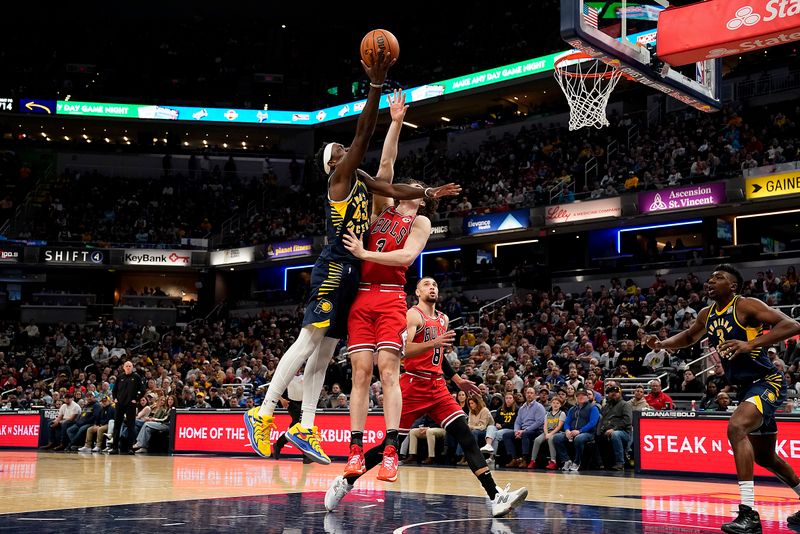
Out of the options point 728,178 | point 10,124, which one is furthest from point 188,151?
point 728,178

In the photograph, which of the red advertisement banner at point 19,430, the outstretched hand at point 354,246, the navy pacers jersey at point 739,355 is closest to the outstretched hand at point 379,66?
the outstretched hand at point 354,246

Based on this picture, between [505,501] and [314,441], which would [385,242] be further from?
[505,501]

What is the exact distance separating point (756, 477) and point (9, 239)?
3289cm

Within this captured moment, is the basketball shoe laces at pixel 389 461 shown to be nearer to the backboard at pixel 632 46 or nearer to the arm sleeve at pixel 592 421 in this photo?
the backboard at pixel 632 46

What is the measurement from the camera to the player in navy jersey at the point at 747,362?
6.39 meters

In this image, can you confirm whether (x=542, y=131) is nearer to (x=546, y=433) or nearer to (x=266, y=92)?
(x=266, y=92)

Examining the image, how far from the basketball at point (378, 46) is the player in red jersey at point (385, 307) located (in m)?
0.64

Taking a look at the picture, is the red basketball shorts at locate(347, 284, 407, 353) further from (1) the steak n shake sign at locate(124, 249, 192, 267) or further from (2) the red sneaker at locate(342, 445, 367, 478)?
(1) the steak n shake sign at locate(124, 249, 192, 267)

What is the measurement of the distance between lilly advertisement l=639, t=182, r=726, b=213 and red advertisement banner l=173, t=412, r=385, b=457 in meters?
14.1

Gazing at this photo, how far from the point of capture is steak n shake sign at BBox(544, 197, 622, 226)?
27094 mm

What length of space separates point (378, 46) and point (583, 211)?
22730mm

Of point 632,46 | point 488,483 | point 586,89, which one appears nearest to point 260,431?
point 488,483

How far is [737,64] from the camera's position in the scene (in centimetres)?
3050

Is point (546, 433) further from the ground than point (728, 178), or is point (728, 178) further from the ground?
point (728, 178)
